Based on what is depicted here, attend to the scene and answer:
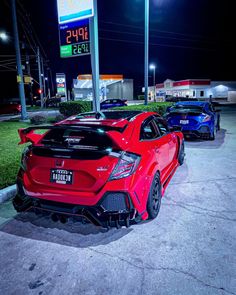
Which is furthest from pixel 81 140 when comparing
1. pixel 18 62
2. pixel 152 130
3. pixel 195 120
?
pixel 18 62

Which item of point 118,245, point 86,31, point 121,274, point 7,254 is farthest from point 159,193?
point 86,31

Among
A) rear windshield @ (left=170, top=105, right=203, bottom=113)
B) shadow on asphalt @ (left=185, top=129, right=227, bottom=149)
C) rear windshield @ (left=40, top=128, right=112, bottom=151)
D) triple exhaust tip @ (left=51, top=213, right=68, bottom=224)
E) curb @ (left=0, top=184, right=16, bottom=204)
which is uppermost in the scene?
rear windshield @ (left=170, top=105, right=203, bottom=113)

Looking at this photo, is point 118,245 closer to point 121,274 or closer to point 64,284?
point 121,274

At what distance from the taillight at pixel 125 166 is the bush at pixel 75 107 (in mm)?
12263

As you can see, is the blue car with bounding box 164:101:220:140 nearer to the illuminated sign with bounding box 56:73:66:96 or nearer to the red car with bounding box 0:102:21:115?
the red car with bounding box 0:102:21:115

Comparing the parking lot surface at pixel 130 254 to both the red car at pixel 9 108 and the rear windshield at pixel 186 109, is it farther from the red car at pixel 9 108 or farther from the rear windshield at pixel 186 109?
the red car at pixel 9 108

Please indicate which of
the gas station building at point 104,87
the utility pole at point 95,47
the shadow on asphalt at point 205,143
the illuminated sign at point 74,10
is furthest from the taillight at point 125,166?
the gas station building at point 104,87

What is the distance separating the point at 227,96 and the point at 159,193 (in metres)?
63.4

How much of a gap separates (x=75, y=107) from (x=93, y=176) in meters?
12.8

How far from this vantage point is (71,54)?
9508 millimetres

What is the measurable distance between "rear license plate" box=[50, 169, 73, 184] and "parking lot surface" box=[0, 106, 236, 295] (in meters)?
0.83

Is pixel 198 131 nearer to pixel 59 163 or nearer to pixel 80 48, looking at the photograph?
pixel 80 48

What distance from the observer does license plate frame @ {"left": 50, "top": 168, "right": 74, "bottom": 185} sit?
3.13 metres

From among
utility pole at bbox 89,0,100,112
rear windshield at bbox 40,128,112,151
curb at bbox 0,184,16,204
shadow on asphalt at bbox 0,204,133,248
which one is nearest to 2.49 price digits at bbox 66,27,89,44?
utility pole at bbox 89,0,100,112
